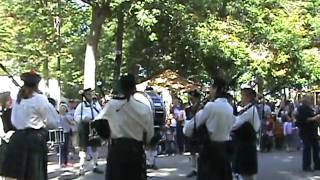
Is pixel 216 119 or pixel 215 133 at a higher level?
pixel 216 119

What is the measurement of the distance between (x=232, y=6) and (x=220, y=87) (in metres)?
26.0

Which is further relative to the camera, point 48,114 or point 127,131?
point 48,114

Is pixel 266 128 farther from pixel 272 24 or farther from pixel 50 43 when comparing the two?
pixel 50 43

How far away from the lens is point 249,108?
9172mm

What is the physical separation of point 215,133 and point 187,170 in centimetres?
727

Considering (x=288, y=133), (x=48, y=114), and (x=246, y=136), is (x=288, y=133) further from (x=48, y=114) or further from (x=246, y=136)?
(x=48, y=114)

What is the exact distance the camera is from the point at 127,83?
7.08 metres

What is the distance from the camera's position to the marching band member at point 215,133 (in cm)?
792

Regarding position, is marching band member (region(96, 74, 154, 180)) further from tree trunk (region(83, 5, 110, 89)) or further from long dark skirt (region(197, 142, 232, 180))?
tree trunk (region(83, 5, 110, 89))

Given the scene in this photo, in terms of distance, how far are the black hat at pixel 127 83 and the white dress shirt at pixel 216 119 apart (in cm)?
117

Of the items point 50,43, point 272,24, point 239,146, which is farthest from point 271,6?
point 239,146

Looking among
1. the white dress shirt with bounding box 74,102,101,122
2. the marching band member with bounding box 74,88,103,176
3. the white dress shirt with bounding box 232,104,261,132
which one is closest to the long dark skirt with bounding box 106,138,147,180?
the white dress shirt with bounding box 232,104,261,132

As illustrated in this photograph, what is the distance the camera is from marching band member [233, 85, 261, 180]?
918 centimetres

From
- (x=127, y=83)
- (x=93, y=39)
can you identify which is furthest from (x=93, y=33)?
(x=127, y=83)
